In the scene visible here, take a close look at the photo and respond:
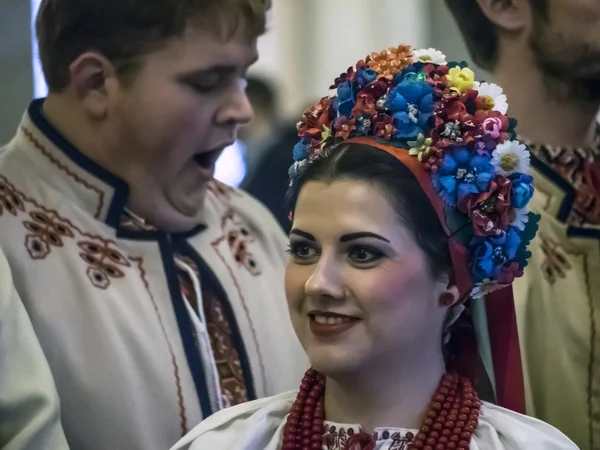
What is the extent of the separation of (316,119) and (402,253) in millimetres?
200

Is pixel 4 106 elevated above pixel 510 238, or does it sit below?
above

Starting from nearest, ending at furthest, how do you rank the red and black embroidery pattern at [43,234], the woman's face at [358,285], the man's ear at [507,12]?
the woman's face at [358,285], the red and black embroidery pattern at [43,234], the man's ear at [507,12]

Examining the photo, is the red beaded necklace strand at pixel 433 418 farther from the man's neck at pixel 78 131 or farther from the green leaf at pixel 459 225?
the man's neck at pixel 78 131

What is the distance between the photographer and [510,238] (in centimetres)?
99

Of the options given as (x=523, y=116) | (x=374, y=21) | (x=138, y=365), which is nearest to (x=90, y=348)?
(x=138, y=365)

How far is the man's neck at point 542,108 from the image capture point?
133cm

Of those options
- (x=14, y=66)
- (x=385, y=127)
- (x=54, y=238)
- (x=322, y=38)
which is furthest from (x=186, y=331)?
(x=322, y=38)

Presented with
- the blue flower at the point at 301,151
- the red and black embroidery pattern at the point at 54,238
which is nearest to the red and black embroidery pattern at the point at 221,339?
the red and black embroidery pattern at the point at 54,238

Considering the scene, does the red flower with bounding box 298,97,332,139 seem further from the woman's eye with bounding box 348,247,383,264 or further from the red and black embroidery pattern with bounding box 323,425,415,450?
the red and black embroidery pattern with bounding box 323,425,415,450

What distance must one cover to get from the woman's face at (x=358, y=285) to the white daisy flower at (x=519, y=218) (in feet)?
0.35

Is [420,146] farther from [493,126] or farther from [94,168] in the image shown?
[94,168]

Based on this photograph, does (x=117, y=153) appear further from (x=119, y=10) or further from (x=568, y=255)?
(x=568, y=255)

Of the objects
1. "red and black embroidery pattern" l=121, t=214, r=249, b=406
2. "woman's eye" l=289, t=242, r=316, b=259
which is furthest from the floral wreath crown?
"red and black embroidery pattern" l=121, t=214, r=249, b=406

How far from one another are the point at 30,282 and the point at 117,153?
0.21m
